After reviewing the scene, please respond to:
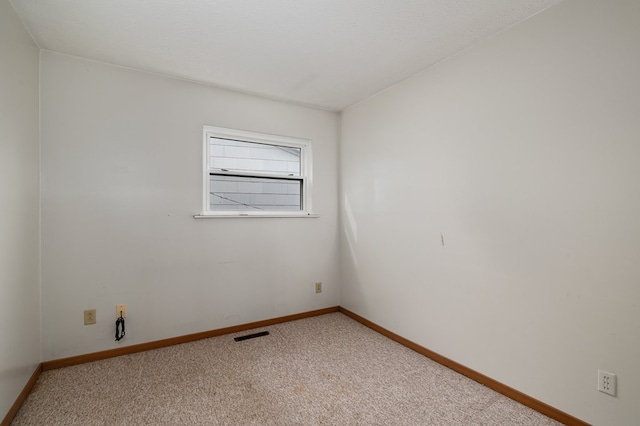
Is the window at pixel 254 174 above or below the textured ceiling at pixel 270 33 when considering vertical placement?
below

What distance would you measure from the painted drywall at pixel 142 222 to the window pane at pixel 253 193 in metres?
0.17

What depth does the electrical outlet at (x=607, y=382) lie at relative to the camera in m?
1.51

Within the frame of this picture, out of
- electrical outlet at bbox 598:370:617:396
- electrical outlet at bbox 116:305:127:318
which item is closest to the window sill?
electrical outlet at bbox 116:305:127:318

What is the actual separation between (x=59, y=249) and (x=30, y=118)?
0.95 m

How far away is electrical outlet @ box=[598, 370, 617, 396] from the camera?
151cm

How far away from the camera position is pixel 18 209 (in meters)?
1.84

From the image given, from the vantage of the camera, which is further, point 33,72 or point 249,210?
point 249,210

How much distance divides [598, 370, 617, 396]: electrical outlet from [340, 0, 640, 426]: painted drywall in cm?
3

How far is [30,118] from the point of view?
6.68ft

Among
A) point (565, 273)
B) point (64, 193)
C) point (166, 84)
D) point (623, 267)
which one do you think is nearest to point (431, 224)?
point (565, 273)

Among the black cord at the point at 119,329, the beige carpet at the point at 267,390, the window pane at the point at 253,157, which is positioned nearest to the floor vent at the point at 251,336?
the beige carpet at the point at 267,390

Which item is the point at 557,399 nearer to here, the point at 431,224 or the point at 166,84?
the point at 431,224

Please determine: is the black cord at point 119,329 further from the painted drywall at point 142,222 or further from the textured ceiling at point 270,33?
the textured ceiling at point 270,33

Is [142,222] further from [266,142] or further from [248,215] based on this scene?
[266,142]
